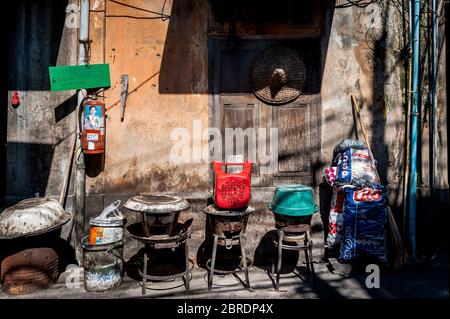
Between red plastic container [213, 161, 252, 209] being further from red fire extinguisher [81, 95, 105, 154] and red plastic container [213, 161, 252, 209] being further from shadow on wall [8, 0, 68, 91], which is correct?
shadow on wall [8, 0, 68, 91]

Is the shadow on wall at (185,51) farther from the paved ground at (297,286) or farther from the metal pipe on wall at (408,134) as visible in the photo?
the metal pipe on wall at (408,134)

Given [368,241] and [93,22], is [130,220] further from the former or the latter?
[368,241]

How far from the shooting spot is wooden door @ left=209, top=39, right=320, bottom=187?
5.96 meters

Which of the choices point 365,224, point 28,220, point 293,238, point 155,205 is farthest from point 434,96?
point 28,220

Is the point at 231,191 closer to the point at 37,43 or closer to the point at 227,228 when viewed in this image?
the point at 227,228

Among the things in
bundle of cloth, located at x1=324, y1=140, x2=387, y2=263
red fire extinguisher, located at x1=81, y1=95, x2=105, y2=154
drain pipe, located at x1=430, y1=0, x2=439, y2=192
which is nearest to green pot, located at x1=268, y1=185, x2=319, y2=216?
bundle of cloth, located at x1=324, y1=140, x2=387, y2=263

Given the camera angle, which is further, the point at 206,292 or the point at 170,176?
the point at 170,176

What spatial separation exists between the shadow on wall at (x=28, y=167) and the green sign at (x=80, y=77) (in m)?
1.14

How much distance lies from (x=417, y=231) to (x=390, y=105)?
242 cm

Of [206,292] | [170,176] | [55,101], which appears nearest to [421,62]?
[170,176]

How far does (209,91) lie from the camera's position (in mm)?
5922

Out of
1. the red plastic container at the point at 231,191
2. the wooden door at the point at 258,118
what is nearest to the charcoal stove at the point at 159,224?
the red plastic container at the point at 231,191

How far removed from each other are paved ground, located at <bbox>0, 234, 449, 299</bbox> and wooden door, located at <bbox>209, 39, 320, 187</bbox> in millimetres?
1705

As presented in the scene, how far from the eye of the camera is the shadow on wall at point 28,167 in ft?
19.1
